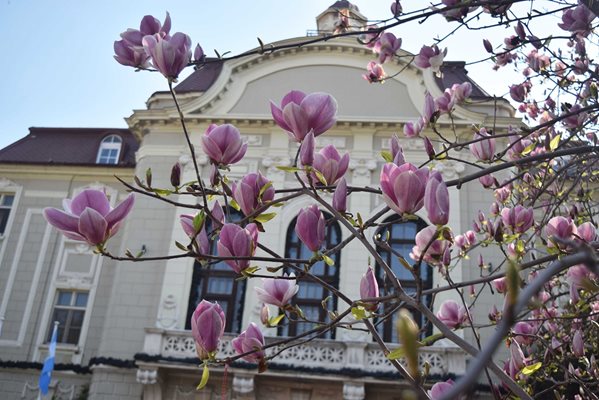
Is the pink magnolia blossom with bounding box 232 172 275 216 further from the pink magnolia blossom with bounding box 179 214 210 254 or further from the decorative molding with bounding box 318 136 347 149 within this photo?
the decorative molding with bounding box 318 136 347 149

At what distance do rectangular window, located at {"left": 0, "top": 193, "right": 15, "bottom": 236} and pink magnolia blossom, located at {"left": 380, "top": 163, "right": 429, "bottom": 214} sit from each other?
1788cm

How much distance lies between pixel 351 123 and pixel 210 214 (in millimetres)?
13444

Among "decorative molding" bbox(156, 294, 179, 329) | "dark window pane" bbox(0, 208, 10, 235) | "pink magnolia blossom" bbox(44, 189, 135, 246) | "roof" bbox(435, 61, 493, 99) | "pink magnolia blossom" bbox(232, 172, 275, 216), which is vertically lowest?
"pink magnolia blossom" bbox(44, 189, 135, 246)

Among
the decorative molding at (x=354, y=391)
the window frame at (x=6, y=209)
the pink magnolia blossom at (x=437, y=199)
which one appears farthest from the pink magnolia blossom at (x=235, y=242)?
the window frame at (x=6, y=209)

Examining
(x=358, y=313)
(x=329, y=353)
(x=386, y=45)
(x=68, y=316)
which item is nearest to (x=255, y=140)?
(x=329, y=353)

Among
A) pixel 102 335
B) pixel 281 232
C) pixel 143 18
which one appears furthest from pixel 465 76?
pixel 143 18

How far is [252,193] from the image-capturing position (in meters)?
2.07

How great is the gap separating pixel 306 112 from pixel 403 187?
0.49 metres

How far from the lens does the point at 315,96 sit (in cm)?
204

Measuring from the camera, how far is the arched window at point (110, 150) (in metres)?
18.2

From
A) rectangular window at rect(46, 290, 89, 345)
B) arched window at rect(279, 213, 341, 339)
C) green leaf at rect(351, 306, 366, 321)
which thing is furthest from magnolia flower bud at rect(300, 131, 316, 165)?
rectangular window at rect(46, 290, 89, 345)

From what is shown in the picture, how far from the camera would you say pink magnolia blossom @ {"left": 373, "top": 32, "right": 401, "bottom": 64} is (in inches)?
169

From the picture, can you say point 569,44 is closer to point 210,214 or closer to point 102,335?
point 210,214

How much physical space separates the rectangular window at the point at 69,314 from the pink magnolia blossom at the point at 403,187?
1529 cm
